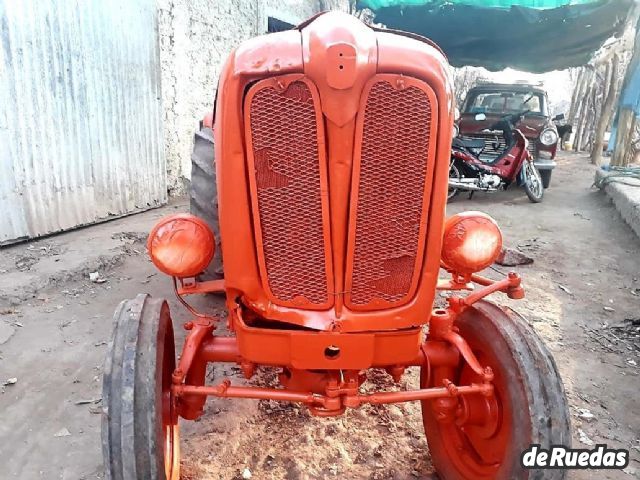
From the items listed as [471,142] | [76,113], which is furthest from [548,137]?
[76,113]

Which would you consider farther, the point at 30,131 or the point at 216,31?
the point at 216,31

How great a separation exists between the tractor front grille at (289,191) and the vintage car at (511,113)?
26.3ft

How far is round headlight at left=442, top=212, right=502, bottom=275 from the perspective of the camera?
187 centimetres

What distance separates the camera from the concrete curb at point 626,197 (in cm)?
687

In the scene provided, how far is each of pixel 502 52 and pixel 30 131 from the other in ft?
33.8

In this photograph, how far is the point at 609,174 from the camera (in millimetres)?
9375

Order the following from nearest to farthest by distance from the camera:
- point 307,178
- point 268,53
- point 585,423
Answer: point 268,53 < point 307,178 < point 585,423

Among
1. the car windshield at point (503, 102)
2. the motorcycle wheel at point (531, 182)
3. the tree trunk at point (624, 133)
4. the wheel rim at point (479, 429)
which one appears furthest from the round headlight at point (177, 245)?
the tree trunk at point (624, 133)

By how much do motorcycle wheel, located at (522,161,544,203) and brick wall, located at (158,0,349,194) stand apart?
16.9 ft

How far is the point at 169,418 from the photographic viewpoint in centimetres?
197

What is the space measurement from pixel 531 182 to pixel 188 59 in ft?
18.9

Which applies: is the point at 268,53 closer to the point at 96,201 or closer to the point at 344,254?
the point at 344,254

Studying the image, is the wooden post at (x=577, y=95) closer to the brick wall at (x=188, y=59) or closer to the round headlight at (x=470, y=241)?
the brick wall at (x=188, y=59)

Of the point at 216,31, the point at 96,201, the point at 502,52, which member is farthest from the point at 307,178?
the point at 502,52
